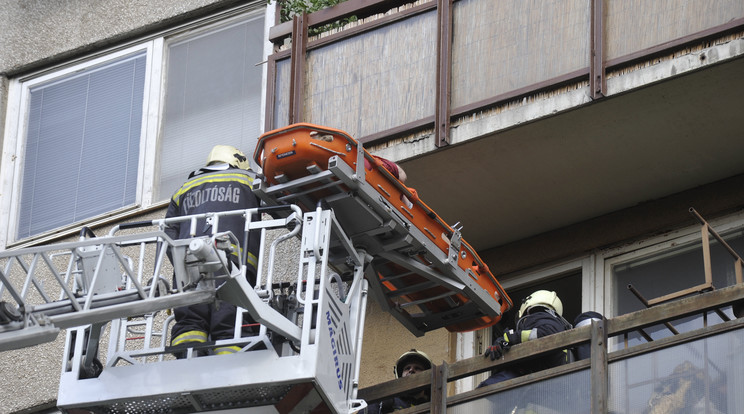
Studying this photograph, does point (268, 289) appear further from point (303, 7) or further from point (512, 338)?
point (303, 7)

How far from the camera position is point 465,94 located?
1260cm

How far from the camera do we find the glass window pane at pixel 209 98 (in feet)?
48.9

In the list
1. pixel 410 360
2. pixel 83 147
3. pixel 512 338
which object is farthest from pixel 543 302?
pixel 83 147

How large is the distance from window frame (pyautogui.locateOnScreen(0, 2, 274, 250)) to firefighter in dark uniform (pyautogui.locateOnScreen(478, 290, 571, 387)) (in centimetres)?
360

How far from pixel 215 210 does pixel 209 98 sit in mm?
4004

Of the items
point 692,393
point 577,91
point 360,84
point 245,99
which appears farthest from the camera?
point 245,99

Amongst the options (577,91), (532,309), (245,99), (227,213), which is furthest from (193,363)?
(245,99)

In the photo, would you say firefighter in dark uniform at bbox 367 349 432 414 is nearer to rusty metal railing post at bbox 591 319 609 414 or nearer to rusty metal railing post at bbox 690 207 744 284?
rusty metal railing post at bbox 591 319 609 414

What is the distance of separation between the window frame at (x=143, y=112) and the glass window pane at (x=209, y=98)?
8 centimetres

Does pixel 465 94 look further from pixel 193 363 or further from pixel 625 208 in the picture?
pixel 193 363

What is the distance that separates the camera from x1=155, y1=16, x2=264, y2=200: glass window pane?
48.9ft

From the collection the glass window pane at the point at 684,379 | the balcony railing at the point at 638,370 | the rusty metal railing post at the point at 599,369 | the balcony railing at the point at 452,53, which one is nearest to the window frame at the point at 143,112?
the balcony railing at the point at 452,53

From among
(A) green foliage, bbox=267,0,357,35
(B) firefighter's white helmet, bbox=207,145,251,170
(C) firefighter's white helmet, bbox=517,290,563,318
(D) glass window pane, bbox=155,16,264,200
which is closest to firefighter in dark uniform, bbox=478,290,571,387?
(C) firefighter's white helmet, bbox=517,290,563,318

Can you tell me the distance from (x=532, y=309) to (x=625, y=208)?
68.2 inches
